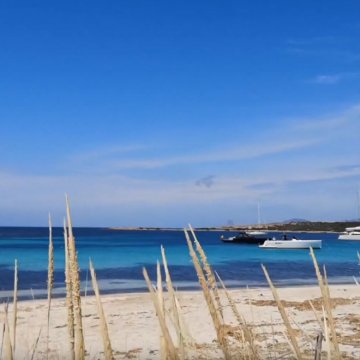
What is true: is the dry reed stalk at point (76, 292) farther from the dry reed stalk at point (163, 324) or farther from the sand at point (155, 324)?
the sand at point (155, 324)

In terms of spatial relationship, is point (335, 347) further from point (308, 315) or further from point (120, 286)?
point (120, 286)

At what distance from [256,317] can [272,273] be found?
18.5m

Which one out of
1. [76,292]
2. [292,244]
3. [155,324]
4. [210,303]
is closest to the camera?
[76,292]

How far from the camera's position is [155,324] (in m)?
12.7

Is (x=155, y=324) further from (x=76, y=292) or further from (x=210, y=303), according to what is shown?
(x=76, y=292)

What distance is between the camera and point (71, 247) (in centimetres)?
166

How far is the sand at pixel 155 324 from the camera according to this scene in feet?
29.7

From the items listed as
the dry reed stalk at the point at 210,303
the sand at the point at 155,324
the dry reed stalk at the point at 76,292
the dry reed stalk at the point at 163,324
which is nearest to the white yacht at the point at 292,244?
the sand at the point at 155,324

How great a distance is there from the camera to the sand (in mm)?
9042

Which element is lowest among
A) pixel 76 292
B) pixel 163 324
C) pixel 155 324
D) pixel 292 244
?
pixel 155 324

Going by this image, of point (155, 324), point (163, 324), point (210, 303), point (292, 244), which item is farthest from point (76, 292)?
point (292, 244)

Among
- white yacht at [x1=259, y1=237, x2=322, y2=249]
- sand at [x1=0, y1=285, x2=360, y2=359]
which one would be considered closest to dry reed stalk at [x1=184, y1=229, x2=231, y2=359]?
sand at [x1=0, y1=285, x2=360, y2=359]

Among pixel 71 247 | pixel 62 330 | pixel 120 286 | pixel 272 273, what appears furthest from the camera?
pixel 272 273

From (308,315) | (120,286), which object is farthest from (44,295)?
(308,315)
